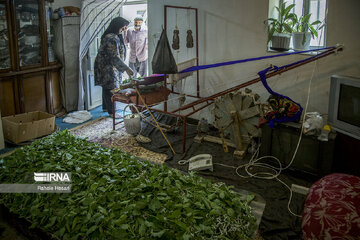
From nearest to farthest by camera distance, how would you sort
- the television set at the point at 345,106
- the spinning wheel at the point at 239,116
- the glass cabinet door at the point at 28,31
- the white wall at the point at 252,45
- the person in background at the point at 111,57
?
the television set at the point at 345,106 → the white wall at the point at 252,45 → the spinning wheel at the point at 239,116 → the glass cabinet door at the point at 28,31 → the person in background at the point at 111,57

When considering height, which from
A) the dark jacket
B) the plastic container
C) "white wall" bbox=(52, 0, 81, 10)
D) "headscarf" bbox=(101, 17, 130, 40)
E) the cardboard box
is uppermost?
"white wall" bbox=(52, 0, 81, 10)

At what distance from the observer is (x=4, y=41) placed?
465 cm

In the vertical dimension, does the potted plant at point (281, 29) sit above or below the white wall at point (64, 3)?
below

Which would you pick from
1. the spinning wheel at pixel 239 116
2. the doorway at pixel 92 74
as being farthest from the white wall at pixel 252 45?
the doorway at pixel 92 74

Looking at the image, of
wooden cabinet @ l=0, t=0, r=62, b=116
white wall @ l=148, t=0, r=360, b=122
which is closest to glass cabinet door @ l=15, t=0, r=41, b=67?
wooden cabinet @ l=0, t=0, r=62, b=116

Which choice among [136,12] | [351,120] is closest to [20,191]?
[351,120]

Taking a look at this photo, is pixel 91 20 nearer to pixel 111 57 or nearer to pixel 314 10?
A: pixel 111 57

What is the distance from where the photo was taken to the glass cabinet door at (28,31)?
15.9 ft

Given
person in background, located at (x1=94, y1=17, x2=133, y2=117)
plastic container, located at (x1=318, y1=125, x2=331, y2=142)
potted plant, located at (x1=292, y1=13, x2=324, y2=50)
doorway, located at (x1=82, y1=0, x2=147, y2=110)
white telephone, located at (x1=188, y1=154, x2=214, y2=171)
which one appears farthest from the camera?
doorway, located at (x1=82, y1=0, x2=147, y2=110)

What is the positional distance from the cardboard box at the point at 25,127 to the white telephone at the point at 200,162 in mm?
2255

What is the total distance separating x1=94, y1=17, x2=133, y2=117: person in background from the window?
2.75m

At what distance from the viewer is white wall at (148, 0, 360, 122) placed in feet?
12.6

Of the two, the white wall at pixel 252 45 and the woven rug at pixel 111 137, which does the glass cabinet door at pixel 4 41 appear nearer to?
the woven rug at pixel 111 137

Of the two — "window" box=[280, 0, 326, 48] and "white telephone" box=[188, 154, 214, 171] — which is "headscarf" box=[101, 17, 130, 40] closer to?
"window" box=[280, 0, 326, 48]
